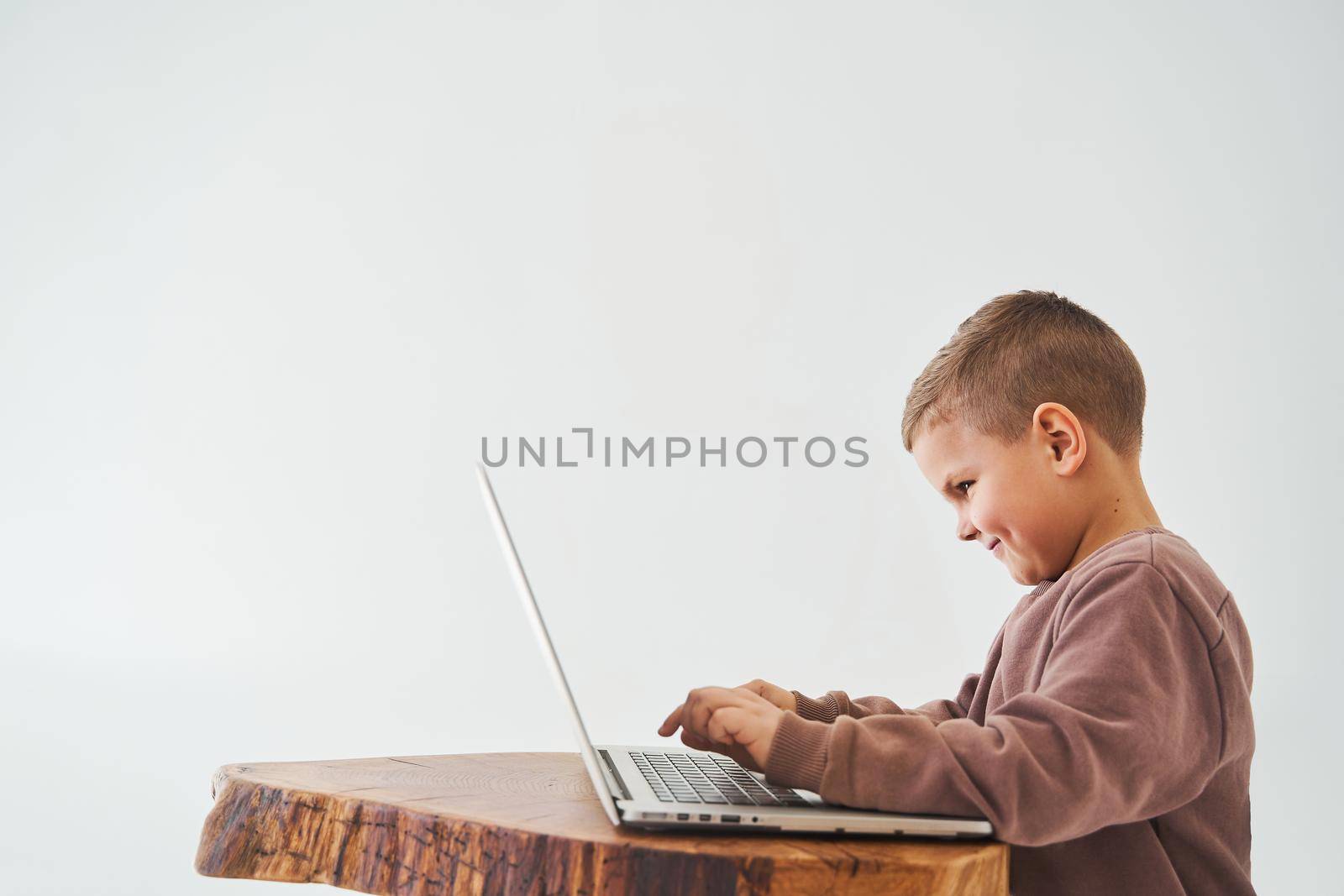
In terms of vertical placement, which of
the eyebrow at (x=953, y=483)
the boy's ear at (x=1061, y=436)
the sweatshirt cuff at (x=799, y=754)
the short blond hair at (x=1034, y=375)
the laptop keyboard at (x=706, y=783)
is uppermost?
the short blond hair at (x=1034, y=375)

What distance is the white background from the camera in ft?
8.87

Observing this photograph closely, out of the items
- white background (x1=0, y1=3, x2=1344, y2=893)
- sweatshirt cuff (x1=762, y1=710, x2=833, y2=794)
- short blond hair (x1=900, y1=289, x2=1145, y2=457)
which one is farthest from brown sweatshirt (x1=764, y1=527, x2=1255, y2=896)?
white background (x1=0, y1=3, x2=1344, y2=893)

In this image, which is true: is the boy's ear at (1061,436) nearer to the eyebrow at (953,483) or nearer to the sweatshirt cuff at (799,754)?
the eyebrow at (953,483)

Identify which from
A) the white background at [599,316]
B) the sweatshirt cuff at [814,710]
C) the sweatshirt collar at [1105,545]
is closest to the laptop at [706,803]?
the sweatshirt cuff at [814,710]

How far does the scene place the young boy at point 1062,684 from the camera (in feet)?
1.85

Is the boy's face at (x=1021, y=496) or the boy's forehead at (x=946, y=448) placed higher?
the boy's forehead at (x=946, y=448)

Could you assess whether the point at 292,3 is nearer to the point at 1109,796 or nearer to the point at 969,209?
the point at 969,209

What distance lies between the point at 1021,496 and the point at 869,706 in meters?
0.26

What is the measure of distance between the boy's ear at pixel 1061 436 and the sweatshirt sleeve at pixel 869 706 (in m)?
0.25

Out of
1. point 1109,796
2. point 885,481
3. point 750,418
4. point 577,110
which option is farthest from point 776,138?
point 1109,796

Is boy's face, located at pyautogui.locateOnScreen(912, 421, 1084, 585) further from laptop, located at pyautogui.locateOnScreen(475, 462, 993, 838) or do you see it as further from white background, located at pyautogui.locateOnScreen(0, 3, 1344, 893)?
white background, located at pyautogui.locateOnScreen(0, 3, 1344, 893)

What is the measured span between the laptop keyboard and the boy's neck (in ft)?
1.04

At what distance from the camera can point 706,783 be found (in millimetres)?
672

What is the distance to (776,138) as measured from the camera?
124 inches
